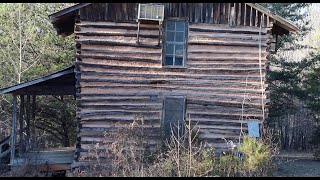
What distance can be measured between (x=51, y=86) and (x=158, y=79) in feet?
14.1

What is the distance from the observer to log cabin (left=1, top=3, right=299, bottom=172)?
15508mm

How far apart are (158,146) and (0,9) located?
48.2 ft

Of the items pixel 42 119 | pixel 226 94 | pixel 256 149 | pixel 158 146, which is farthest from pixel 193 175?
pixel 42 119

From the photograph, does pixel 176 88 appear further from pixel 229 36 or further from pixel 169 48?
pixel 229 36

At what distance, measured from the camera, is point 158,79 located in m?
15.6

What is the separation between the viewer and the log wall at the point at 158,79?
15.5 m

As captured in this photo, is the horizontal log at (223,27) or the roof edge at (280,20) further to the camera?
the horizontal log at (223,27)

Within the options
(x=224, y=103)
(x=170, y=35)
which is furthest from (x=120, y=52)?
(x=224, y=103)

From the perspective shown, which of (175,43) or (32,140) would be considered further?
(32,140)

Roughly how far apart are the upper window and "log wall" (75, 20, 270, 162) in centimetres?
20

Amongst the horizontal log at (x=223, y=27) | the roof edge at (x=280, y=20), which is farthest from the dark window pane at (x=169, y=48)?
the roof edge at (x=280, y=20)

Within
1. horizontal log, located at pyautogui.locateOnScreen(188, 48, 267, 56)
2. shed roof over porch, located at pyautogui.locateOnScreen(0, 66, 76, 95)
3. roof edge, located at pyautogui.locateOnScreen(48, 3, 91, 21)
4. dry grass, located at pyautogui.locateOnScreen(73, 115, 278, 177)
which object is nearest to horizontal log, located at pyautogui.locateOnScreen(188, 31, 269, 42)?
horizontal log, located at pyautogui.locateOnScreen(188, 48, 267, 56)

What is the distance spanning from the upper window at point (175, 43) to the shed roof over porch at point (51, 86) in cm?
340

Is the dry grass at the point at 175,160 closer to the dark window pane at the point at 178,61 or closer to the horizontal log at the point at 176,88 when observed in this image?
the horizontal log at the point at 176,88
